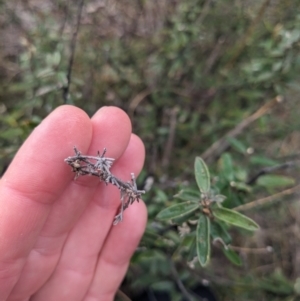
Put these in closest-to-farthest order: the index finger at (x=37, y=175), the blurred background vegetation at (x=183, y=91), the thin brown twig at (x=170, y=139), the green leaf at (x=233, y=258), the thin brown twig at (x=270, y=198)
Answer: the index finger at (x=37, y=175) < the green leaf at (x=233, y=258) < the thin brown twig at (x=270, y=198) < the blurred background vegetation at (x=183, y=91) < the thin brown twig at (x=170, y=139)

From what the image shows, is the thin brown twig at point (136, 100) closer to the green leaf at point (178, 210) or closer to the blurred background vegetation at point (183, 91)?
the blurred background vegetation at point (183, 91)

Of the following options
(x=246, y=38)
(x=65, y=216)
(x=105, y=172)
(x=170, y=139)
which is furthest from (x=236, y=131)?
(x=105, y=172)

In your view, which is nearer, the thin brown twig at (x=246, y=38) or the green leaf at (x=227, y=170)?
the green leaf at (x=227, y=170)

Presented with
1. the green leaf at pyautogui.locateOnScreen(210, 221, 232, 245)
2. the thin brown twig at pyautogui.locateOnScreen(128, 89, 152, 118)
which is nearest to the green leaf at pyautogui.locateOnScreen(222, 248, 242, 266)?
the green leaf at pyautogui.locateOnScreen(210, 221, 232, 245)

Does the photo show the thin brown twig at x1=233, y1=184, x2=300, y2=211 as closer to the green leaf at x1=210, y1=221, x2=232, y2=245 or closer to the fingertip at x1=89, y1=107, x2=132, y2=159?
the green leaf at x1=210, y1=221, x2=232, y2=245

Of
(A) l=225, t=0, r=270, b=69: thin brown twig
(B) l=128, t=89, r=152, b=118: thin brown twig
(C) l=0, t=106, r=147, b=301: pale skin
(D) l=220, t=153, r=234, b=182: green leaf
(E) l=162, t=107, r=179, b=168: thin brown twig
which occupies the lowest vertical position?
(C) l=0, t=106, r=147, b=301: pale skin

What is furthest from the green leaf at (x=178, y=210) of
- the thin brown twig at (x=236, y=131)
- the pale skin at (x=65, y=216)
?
the thin brown twig at (x=236, y=131)

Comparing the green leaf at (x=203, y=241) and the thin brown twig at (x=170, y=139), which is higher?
the thin brown twig at (x=170, y=139)

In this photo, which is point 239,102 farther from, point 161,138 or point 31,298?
point 31,298

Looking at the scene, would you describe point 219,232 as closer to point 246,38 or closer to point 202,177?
point 202,177
